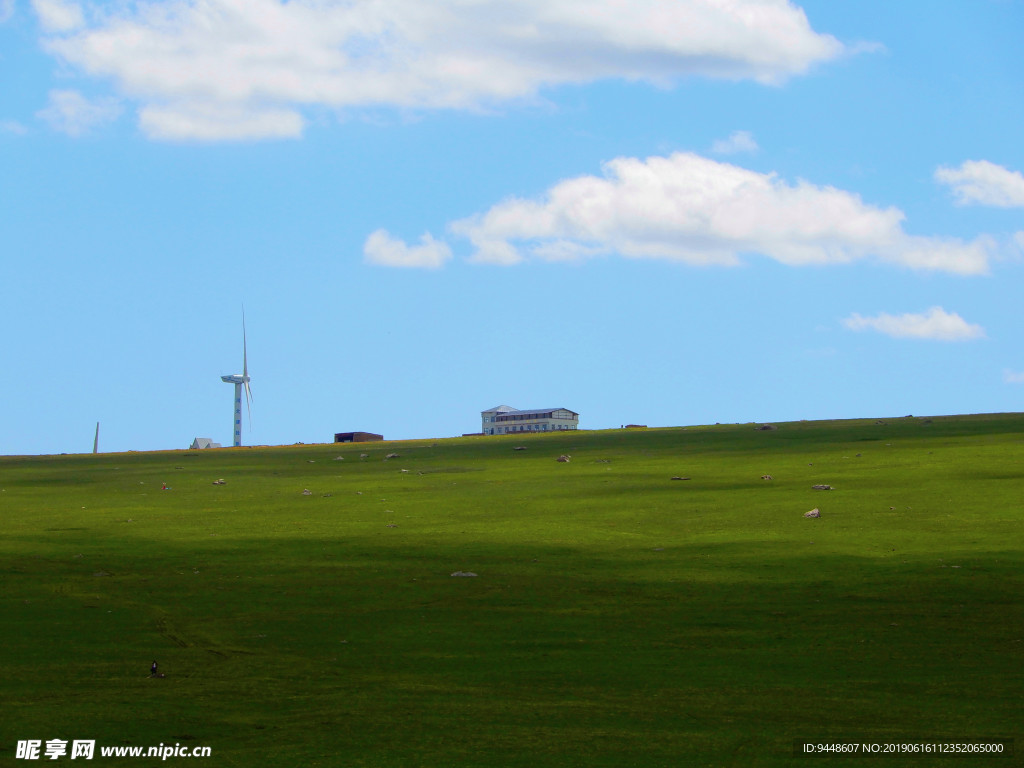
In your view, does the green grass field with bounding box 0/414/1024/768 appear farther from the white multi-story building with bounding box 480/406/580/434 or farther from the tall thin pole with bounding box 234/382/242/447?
the white multi-story building with bounding box 480/406/580/434

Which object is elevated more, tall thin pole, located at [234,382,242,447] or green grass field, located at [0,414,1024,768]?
tall thin pole, located at [234,382,242,447]

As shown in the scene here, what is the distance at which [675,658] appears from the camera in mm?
30062

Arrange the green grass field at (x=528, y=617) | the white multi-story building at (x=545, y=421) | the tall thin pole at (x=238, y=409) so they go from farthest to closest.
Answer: the white multi-story building at (x=545, y=421), the tall thin pole at (x=238, y=409), the green grass field at (x=528, y=617)

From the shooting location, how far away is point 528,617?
35.6 meters

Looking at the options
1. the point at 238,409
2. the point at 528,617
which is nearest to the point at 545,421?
the point at 238,409

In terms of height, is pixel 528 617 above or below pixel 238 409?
below

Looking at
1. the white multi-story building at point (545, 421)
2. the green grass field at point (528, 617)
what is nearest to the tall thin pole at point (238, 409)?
the white multi-story building at point (545, 421)

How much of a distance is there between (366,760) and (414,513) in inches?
1603

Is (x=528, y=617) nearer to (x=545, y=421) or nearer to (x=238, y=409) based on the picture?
(x=238, y=409)

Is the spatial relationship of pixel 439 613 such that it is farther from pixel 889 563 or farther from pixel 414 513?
pixel 414 513

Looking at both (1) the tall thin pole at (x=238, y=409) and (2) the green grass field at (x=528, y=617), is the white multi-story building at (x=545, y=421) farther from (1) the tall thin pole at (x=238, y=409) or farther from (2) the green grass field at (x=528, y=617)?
(2) the green grass field at (x=528, y=617)

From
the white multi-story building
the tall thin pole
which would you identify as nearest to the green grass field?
the tall thin pole

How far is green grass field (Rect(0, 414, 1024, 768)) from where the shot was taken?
23125 mm

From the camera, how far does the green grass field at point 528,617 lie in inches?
910
